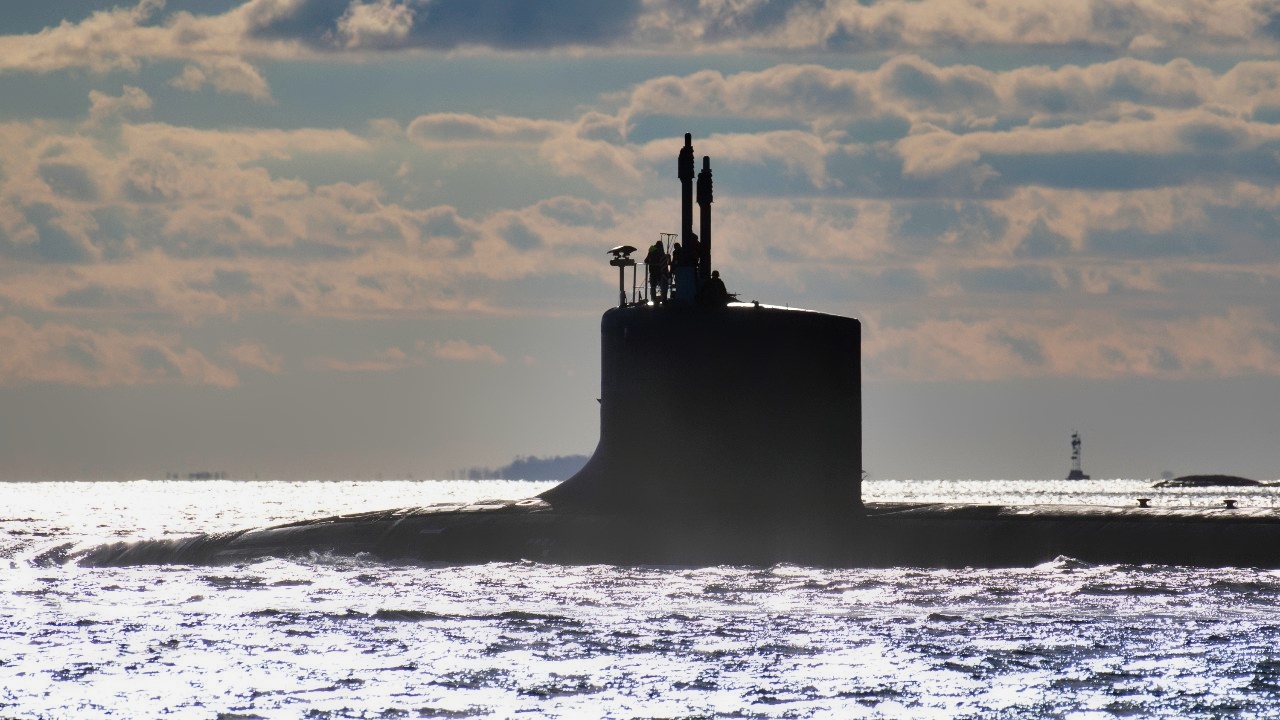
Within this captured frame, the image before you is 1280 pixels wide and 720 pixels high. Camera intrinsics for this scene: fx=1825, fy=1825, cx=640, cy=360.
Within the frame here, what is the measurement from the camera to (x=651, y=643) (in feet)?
58.3

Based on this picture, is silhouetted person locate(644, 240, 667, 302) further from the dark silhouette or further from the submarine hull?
the dark silhouette

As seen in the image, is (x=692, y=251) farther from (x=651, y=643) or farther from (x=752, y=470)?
(x=651, y=643)

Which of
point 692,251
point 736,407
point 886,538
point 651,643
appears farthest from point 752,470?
point 651,643

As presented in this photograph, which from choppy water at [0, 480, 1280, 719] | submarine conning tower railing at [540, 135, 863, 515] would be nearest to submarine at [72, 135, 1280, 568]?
submarine conning tower railing at [540, 135, 863, 515]

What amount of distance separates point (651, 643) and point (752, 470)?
6336 mm

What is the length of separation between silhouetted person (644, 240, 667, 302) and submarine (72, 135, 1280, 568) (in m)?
0.03

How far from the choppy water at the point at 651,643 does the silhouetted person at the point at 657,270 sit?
3694mm

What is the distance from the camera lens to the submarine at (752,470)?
23.6 metres

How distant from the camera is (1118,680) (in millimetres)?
15141

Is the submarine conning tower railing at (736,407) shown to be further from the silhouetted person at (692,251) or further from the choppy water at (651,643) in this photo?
the choppy water at (651,643)

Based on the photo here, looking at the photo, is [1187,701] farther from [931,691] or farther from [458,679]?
[458,679]

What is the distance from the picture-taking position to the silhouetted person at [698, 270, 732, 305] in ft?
79.3

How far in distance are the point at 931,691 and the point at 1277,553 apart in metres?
9.63

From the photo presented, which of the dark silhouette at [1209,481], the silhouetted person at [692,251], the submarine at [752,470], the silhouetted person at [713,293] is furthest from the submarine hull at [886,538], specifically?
the dark silhouette at [1209,481]
